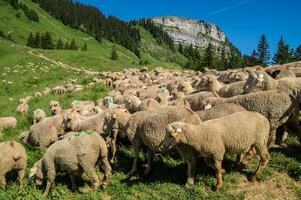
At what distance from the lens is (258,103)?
1071 centimetres

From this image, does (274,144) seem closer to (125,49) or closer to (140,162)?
(140,162)

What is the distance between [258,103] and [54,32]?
148629mm

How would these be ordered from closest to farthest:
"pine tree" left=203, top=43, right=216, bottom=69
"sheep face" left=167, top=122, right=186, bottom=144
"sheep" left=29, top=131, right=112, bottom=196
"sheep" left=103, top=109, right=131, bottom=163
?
"sheep face" left=167, top=122, right=186, bottom=144 → "sheep" left=29, top=131, right=112, bottom=196 → "sheep" left=103, top=109, right=131, bottom=163 → "pine tree" left=203, top=43, right=216, bottom=69

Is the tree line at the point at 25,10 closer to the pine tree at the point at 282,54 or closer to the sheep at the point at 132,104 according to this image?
the pine tree at the point at 282,54

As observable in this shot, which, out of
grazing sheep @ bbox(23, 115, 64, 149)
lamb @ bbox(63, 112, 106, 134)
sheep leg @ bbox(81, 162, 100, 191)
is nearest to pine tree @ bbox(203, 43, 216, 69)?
grazing sheep @ bbox(23, 115, 64, 149)

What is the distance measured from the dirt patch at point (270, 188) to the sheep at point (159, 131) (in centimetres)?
130

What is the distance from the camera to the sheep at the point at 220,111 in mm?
10789

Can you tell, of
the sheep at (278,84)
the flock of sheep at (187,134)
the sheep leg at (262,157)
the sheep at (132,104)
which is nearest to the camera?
the flock of sheep at (187,134)

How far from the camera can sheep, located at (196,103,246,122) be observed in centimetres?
1079

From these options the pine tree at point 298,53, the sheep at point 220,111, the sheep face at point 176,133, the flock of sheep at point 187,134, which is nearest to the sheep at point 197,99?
the flock of sheep at point 187,134

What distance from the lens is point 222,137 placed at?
362 inches

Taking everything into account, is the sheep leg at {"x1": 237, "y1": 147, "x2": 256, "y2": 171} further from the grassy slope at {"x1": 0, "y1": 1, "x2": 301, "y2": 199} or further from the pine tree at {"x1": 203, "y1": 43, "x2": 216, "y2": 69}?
the pine tree at {"x1": 203, "y1": 43, "x2": 216, "y2": 69}

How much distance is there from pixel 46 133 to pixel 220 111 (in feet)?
22.2

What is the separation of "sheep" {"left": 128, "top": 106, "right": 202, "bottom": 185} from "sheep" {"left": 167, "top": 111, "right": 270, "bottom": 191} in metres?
0.54
